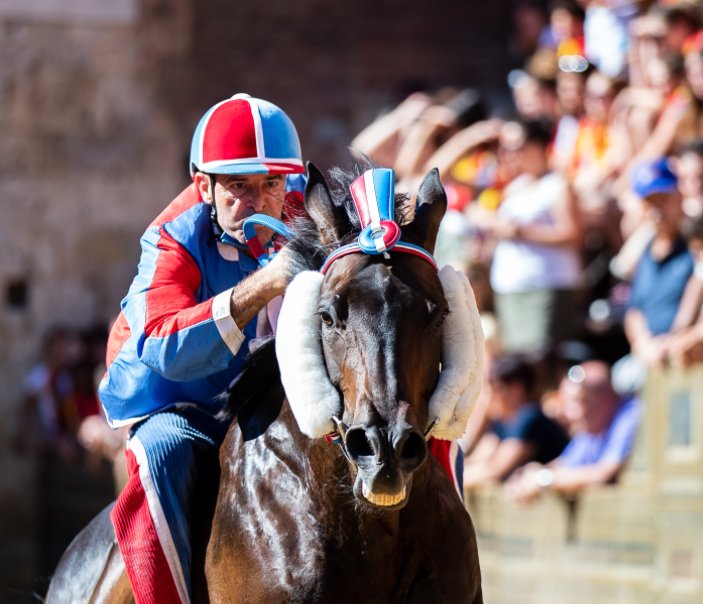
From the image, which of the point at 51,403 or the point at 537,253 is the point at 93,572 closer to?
the point at 537,253

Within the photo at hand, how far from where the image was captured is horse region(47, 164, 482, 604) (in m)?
4.03

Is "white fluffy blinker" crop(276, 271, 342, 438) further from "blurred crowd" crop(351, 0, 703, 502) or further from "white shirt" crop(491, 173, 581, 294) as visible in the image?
"white shirt" crop(491, 173, 581, 294)

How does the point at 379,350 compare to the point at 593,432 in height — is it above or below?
above

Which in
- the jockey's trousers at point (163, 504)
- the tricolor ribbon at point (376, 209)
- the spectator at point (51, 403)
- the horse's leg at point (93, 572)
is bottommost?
the spectator at point (51, 403)

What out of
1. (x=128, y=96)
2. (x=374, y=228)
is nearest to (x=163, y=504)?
(x=374, y=228)

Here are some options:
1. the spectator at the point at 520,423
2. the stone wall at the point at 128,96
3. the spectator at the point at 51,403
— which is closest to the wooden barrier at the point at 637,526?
the spectator at the point at 520,423

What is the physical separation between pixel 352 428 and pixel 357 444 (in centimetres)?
5

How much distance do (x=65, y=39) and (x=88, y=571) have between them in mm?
11224

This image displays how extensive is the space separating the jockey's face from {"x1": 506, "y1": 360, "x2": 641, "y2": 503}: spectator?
429 cm

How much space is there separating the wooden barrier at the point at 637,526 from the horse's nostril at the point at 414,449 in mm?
4737

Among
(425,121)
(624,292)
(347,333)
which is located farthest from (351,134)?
(347,333)

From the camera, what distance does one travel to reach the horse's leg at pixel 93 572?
5094mm

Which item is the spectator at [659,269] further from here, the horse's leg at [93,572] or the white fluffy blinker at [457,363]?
the white fluffy blinker at [457,363]

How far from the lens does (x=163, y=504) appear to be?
4727 millimetres
